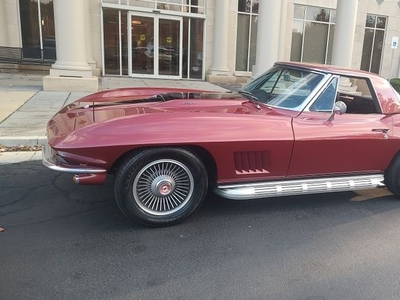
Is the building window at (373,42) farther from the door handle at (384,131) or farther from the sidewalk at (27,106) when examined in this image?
the door handle at (384,131)

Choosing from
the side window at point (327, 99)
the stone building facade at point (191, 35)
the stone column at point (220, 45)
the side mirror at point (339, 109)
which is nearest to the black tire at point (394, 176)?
the side mirror at point (339, 109)

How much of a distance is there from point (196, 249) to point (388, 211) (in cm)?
239

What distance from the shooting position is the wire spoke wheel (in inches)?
131

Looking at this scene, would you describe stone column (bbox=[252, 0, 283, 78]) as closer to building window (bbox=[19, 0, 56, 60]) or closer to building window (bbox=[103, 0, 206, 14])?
building window (bbox=[103, 0, 206, 14])

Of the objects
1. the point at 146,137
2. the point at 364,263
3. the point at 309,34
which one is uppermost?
the point at 309,34

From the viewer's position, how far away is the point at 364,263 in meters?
3.04

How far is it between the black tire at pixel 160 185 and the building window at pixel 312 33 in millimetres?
Answer: 16168

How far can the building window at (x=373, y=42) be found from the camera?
19359 millimetres

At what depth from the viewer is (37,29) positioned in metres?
14.8

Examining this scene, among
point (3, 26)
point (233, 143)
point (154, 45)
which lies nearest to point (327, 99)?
point (233, 143)

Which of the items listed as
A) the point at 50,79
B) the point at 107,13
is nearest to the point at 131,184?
the point at 50,79

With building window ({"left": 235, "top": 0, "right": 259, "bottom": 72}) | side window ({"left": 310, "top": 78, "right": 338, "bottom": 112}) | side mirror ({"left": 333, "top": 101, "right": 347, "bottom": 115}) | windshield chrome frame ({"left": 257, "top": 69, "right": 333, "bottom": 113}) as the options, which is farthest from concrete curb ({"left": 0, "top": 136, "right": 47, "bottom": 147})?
building window ({"left": 235, "top": 0, "right": 259, "bottom": 72})

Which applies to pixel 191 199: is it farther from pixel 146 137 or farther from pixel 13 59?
pixel 13 59

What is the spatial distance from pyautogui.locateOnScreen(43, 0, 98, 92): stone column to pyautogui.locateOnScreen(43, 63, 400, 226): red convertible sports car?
22.1ft
